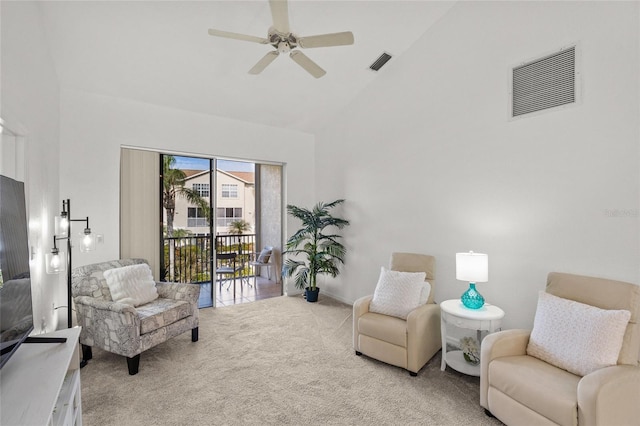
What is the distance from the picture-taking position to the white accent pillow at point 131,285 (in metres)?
3.13

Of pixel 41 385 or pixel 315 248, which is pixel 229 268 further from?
pixel 41 385

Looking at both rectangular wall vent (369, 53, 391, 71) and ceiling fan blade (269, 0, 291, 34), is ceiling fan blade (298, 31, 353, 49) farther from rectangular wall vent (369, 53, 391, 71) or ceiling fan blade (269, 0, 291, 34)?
rectangular wall vent (369, 53, 391, 71)

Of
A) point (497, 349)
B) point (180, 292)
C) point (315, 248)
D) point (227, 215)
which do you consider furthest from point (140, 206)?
point (497, 349)

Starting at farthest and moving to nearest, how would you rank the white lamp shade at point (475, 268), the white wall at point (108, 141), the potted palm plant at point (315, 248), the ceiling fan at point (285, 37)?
the potted palm plant at point (315, 248)
the white wall at point (108, 141)
the white lamp shade at point (475, 268)
the ceiling fan at point (285, 37)

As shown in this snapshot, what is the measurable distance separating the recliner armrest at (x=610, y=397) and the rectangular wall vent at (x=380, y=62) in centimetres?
371

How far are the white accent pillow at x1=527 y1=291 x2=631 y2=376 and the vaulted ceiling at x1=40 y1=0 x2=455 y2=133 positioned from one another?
320 centimetres

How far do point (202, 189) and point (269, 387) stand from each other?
121 inches

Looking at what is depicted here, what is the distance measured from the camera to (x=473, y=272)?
268 cm

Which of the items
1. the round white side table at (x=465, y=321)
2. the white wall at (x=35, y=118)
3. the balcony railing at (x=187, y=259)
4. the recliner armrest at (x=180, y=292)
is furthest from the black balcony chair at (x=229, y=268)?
the round white side table at (x=465, y=321)

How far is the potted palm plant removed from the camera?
15.8ft

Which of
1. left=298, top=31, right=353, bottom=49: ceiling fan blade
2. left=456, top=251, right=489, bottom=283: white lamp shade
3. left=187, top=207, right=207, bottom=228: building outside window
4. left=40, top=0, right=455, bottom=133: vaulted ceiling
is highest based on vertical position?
left=40, top=0, right=455, bottom=133: vaulted ceiling

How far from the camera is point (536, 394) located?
6.08 ft

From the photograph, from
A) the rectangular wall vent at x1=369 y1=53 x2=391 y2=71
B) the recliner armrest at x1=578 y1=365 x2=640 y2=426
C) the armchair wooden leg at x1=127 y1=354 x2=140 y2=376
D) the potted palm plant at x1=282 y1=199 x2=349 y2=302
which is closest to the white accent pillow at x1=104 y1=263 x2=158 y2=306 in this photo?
the armchair wooden leg at x1=127 y1=354 x2=140 y2=376

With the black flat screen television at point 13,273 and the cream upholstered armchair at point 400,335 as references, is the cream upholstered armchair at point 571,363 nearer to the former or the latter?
the cream upholstered armchair at point 400,335
